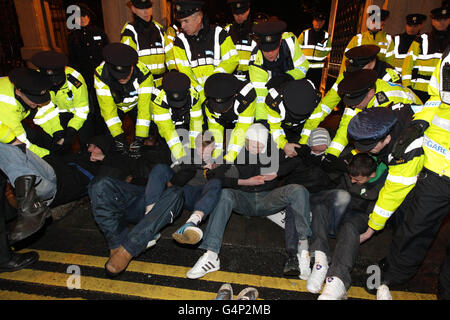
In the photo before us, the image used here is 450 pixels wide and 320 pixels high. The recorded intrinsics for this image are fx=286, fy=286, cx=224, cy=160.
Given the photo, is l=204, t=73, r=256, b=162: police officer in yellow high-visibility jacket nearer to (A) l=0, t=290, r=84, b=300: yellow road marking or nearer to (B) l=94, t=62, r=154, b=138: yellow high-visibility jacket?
(B) l=94, t=62, r=154, b=138: yellow high-visibility jacket

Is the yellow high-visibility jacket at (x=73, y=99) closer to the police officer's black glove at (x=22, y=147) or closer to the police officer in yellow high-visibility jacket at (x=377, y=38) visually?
the police officer's black glove at (x=22, y=147)

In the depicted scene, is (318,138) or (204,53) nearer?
(318,138)

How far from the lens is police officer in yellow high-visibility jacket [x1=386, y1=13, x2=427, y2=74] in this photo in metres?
5.14

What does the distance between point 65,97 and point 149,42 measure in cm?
146

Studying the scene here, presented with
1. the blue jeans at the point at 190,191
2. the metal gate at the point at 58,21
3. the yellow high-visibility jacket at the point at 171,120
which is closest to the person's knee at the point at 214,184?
the blue jeans at the point at 190,191

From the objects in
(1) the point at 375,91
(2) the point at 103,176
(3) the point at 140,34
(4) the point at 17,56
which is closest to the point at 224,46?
(3) the point at 140,34

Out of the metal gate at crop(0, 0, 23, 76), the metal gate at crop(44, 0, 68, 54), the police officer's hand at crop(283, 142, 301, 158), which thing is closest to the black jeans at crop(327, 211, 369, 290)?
the police officer's hand at crop(283, 142, 301, 158)

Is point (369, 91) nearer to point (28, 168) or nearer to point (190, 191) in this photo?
point (190, 191)

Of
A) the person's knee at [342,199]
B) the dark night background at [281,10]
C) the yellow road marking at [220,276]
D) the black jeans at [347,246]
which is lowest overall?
the yellow road marking at [220,276]

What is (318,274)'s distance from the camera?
253 centimetres

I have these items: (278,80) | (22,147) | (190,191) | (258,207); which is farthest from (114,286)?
(278,80)

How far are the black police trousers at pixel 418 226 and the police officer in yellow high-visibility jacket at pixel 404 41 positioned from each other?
3687 millimetres

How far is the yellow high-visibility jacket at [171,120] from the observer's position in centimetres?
347

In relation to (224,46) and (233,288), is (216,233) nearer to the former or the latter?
(233,288)
